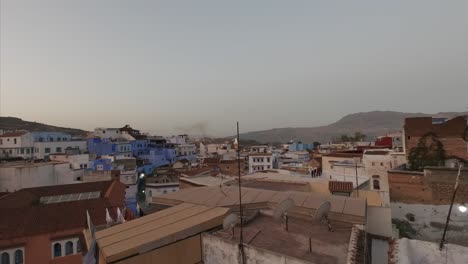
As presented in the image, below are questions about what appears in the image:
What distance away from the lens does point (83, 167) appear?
35562 millimetres

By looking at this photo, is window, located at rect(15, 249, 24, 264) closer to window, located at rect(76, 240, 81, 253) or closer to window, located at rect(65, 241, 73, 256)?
window, located at rect(65, 241, 73, 256)

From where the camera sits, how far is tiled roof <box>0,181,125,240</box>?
15438mm

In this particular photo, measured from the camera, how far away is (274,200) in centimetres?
980

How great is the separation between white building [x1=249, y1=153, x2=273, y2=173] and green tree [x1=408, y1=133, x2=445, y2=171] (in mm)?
26487

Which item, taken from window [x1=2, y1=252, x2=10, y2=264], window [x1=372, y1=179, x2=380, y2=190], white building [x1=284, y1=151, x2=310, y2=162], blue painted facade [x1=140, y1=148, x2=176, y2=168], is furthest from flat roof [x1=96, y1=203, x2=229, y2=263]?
white building [x1=284, y1=151, x2=310, y2=162]

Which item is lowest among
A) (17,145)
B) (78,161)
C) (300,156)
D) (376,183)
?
(376,183)

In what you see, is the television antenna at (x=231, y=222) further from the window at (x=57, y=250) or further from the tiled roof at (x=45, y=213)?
the window at (x=57, y=250)

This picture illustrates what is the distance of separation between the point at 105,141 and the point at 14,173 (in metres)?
23.8

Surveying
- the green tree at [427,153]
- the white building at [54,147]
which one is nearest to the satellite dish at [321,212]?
the green tree at [427,153]

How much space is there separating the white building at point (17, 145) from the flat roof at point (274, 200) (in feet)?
138

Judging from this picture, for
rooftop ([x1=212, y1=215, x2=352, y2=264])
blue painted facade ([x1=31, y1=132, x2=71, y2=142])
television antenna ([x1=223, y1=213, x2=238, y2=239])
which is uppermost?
blue painted facade ([x1=31, y1=132, x2=71, y2=142])

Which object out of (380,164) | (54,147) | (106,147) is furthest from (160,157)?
(380,164)

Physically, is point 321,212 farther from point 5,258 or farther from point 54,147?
point 54,147

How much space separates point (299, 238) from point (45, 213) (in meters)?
16.7
